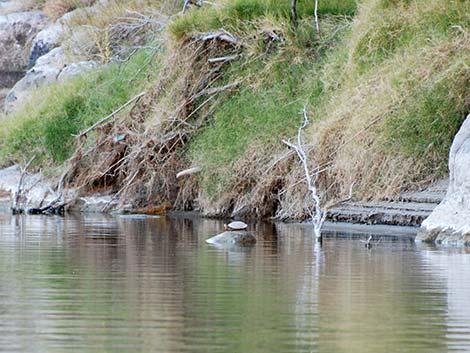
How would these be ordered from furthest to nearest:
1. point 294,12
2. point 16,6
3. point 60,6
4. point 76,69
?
point 16,6 → point 60,6 → point 76,69 → point 294,12

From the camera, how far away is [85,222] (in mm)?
20047

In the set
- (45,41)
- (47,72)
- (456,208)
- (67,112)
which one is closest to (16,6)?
(45,41)

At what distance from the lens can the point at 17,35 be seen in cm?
3706

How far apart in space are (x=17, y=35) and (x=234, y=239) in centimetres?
2276

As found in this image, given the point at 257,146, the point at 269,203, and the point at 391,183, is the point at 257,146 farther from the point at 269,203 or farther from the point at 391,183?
the point at 391,183

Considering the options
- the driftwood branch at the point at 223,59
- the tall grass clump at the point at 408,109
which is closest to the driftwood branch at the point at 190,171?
the driftwood branch at the point at 223,59

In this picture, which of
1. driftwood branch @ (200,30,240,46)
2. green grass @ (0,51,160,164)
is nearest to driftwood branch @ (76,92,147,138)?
green grass @ (0,51,160,164)

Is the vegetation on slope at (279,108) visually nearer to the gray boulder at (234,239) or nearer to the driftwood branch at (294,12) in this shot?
the driftwood branch at (294,12)

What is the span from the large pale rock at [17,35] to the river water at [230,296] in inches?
841

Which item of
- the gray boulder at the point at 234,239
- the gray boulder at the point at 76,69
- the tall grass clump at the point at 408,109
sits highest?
the gray boulder at the point at 76,69

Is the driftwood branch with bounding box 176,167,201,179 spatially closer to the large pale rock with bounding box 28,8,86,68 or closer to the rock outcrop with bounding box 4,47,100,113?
the rock outcrop with bounding box 4,47,100,113

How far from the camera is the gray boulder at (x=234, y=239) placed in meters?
15.4

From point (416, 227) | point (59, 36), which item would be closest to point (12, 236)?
point (416, 227)

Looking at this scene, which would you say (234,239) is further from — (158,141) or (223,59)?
(223,59)
